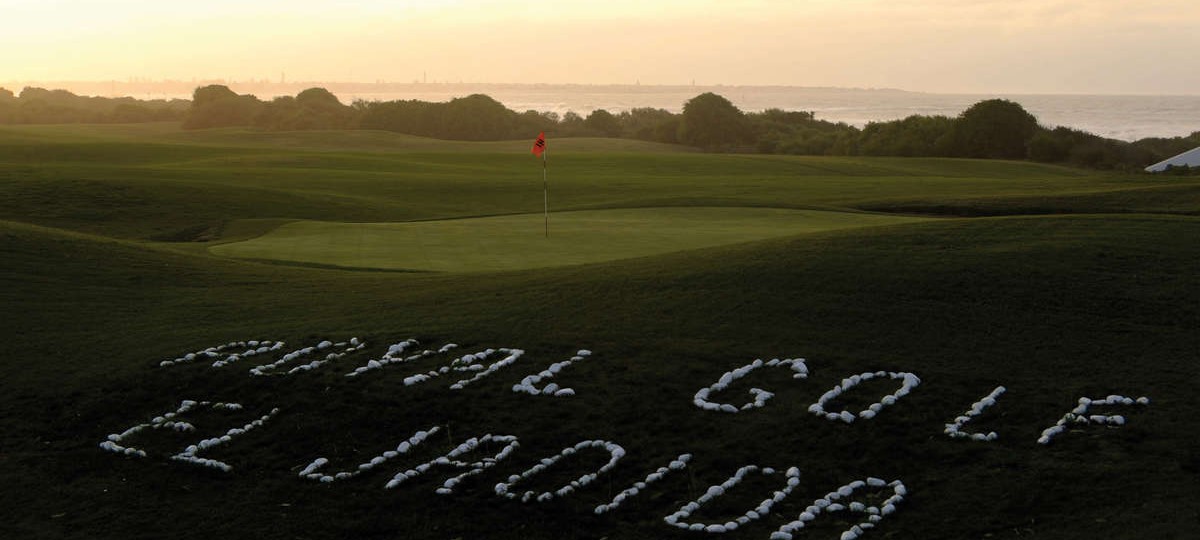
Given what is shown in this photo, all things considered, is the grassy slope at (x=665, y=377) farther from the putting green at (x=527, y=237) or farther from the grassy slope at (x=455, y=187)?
the grassy slope at (x=455, y=187)

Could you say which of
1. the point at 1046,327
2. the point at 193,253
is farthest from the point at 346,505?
the point at 193,253

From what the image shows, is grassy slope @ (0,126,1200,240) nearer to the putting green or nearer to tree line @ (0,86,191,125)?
the putting green

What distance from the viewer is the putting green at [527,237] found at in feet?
99.2

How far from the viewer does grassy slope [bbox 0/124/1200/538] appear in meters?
13.4

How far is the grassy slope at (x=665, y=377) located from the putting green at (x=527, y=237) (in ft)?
11.6

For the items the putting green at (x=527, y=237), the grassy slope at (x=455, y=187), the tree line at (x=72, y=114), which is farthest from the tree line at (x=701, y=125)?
the putting green at (x=527, y=237)

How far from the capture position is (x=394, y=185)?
63.9 metres

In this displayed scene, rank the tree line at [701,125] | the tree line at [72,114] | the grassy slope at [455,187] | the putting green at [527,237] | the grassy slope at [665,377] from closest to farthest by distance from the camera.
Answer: the grassy slope at [665,377], the putting green at [527,237], the grassy slope at [455,187], the tree line at [701,125], the tree line at [72,114]

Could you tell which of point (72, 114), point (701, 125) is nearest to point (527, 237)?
point (701, 125)

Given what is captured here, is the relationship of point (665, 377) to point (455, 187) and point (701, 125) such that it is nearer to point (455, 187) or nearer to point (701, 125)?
point (455, 187)

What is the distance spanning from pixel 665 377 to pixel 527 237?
17332 mm

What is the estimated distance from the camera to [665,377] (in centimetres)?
1708

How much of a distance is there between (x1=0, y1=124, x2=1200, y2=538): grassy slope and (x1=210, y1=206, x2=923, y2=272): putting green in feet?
11.6

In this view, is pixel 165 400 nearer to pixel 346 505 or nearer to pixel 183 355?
pixel 183 355
